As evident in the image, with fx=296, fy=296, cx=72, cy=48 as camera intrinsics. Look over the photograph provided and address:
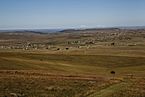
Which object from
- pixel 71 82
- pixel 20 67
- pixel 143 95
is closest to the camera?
pixel 143 95

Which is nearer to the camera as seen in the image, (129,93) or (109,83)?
(129,93)

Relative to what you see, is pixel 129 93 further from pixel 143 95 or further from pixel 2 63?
pixel 2 63

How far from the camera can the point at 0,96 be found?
81.9 ft

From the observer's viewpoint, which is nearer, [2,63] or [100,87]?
[100,87]

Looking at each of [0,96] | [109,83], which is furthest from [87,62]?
[0,96]

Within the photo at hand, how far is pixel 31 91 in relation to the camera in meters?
27.6

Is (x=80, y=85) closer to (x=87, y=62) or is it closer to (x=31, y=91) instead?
(x=31, y=91)

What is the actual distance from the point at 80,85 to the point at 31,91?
20.5 feet

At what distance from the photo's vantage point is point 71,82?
33.4 meters

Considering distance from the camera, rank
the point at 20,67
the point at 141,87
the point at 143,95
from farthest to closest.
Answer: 1. the point at 20,67
2. the point at 141,87
3. the point at 143,95

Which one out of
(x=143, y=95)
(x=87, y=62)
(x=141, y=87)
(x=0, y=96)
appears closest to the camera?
(x=0, y=96)

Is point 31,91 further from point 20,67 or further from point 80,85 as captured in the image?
point 20,67

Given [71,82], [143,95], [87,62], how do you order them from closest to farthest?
[143,95], [71,82], [87,62]

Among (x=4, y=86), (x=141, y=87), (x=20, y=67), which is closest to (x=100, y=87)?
(x=141, y=87)
